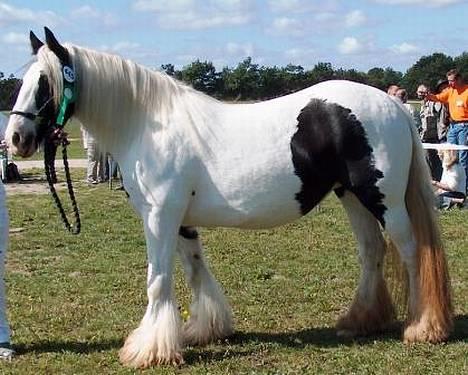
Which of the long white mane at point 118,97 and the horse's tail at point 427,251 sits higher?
the long white mane at point 118,97

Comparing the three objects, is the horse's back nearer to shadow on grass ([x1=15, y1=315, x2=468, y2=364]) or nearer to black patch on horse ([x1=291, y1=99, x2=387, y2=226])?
black patch on horse ([x1=291, y1=99, x2=387, y2=226])

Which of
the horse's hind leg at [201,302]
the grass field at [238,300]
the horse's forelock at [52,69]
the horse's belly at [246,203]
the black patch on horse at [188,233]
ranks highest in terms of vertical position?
the horse's forelock at [52,69]

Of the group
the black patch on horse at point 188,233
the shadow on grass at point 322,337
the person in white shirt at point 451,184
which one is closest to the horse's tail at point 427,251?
the shadow on grass at point 322,337

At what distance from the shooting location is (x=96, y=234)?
408 inches

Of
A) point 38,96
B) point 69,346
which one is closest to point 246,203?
point 38,96

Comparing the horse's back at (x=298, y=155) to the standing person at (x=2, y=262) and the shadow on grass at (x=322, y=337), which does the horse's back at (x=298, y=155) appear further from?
the standing person at (x=2, y=262)

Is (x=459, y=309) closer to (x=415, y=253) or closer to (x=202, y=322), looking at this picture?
(x=415, y=253)

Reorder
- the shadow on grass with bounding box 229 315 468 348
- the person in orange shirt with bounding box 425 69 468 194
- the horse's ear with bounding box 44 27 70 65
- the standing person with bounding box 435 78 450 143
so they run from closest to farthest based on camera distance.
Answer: the horse's ear with bounding box 44 27 70 65
the shadow on grass with bounding box 229 315 468 348
the person in orange shirt with bounding box 425 69 468 194
the standing person with bounding box 435 78 450 143

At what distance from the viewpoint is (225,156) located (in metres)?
4.91

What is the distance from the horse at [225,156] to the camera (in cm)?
486

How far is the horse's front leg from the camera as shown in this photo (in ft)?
16.0

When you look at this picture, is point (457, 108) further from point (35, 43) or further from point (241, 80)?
point (35, 43)

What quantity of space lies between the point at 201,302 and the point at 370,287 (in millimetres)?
1282

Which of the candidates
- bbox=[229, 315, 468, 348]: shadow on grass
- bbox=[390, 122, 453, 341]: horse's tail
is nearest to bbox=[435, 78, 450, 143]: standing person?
bbox=[229, 315, 468, 348]: shadow on grass
